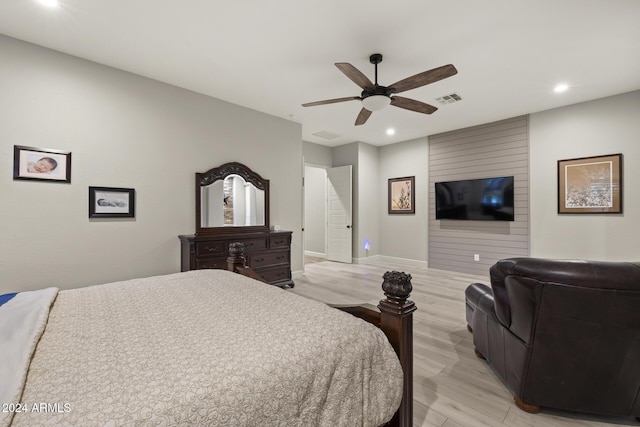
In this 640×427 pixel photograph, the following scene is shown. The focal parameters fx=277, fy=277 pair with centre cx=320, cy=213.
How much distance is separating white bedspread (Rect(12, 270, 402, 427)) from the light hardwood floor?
2.88 feet

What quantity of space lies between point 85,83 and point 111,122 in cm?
45

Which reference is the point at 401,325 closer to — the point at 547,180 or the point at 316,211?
the point at 547,180

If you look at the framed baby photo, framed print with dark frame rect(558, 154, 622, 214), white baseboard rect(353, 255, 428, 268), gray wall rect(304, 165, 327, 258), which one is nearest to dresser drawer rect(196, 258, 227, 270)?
the framed baby photo

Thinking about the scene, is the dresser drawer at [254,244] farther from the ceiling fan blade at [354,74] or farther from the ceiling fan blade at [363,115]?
the ceiling fan blade at [354,74]

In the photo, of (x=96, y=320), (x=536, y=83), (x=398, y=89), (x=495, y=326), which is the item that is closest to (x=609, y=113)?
(x=536, y=83)

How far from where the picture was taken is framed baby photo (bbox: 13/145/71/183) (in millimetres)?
2717

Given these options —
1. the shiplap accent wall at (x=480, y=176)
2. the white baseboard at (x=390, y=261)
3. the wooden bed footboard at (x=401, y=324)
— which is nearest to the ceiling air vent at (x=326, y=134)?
the shiplap accent wall at (x=480, y=176)

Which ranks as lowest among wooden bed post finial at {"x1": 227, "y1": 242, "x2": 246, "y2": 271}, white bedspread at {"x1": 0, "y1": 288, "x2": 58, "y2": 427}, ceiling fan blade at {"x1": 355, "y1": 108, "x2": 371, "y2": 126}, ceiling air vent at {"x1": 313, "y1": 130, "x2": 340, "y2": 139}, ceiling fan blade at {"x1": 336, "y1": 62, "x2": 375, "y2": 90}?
white bedspread at {"x1": 0, "y1": 288, "x2": 58, "y2": 427}

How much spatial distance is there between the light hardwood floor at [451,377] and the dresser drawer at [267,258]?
21.0 inches

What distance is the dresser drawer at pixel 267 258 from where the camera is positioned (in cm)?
410

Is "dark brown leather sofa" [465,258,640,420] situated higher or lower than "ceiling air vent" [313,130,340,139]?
lower

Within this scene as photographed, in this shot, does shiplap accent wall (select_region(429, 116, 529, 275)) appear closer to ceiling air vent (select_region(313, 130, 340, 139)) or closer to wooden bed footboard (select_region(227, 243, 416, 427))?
ceiling air vent (select_region(313, 130, 340, 139))

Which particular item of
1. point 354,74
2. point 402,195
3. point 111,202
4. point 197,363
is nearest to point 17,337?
point 197,363

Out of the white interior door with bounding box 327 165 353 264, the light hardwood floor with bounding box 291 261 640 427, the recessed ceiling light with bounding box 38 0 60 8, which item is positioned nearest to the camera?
the light hardwood floor with bounding box 291 261 640 427
